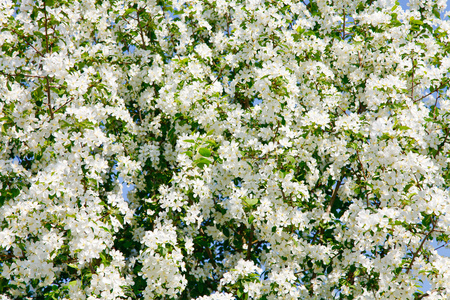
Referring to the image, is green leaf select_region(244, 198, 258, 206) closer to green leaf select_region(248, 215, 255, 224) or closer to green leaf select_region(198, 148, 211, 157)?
green leaf select_region(248, 215, 255, 224)

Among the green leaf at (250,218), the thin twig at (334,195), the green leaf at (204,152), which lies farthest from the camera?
the thin twig at (334,195)

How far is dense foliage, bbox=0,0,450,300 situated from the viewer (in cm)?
548

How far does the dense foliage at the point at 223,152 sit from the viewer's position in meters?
5.48

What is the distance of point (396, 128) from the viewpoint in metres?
5.81

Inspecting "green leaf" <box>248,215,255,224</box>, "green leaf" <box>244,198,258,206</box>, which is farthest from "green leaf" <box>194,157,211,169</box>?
"green leaf" <box>248,215,255,224</box>

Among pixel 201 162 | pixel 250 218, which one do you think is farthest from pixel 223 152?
pixel 250 218

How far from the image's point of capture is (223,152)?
6109mm

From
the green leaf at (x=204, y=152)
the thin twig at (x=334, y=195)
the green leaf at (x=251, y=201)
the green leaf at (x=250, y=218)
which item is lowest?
the green leaf at (x=250, y=218)

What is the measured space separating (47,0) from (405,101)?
4.63 metres

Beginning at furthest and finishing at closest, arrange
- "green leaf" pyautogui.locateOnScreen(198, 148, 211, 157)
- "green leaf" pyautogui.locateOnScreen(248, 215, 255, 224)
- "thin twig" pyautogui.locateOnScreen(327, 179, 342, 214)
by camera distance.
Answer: "thin twig" pyautogui.locateOnScreen(327, 179, 342, 214) < "green leaf" pyautogui.locateOnScreen(248, 215, 255, 224) < "green leaf" pyautogui.locateOnScreen(198, 148, 211, 157)

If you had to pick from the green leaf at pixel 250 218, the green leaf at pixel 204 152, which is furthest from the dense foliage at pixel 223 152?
the green leaf at pixel 204 152

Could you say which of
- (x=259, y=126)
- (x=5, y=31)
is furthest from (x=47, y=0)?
(x=259, y=126)

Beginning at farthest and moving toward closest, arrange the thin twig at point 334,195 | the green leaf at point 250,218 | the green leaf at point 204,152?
the thin twig at point 334,195 < the green leaf at point 250,218 < the green leaf at point 204,152

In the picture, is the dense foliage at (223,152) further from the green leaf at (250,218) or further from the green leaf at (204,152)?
the green leaf at (204,152)
